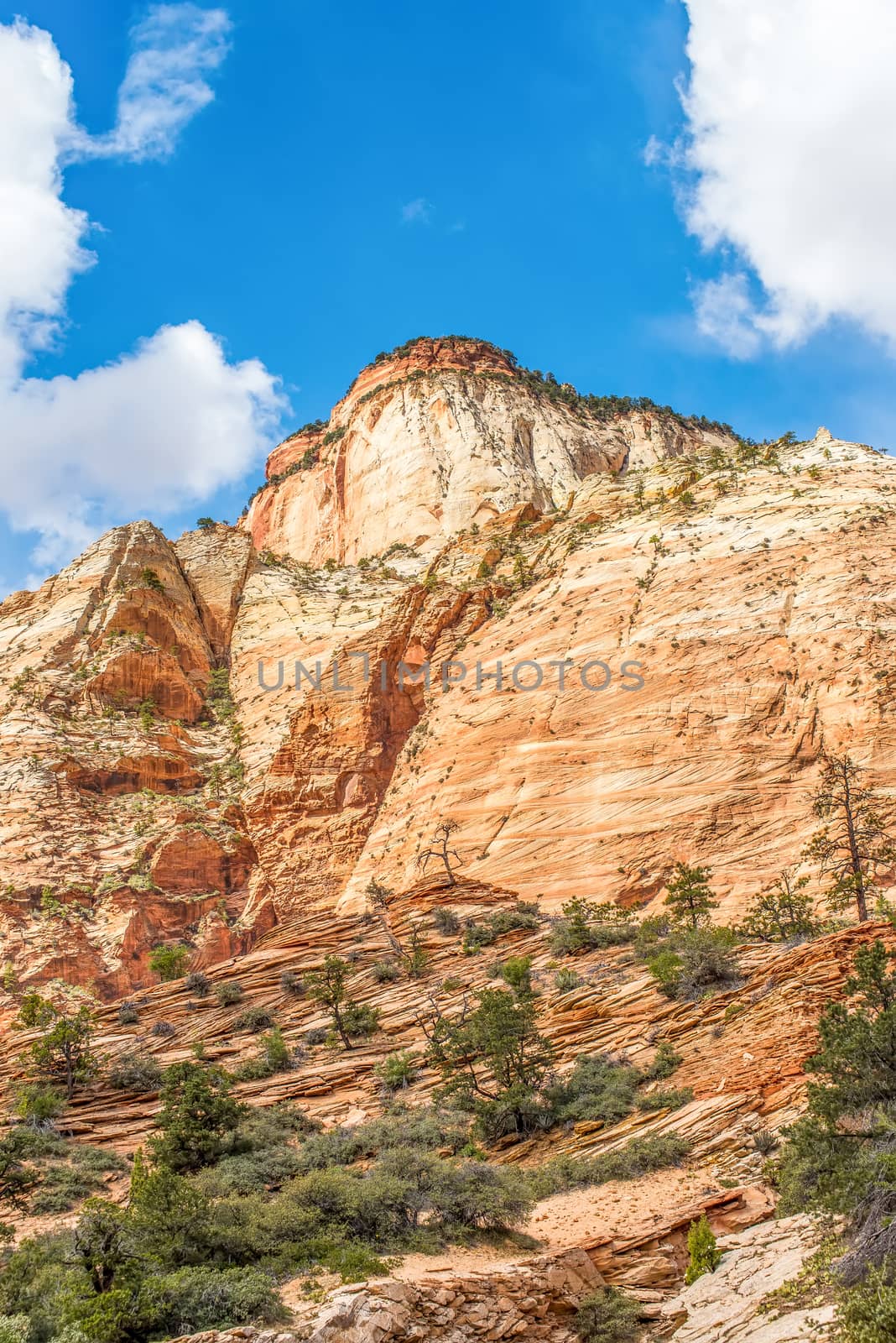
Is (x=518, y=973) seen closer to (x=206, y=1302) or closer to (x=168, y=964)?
(x=206, y=1302)

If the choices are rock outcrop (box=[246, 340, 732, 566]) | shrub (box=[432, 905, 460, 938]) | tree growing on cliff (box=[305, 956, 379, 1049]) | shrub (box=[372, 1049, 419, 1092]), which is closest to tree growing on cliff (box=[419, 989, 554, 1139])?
shrub (box=[372, 1049, 419, 1092])

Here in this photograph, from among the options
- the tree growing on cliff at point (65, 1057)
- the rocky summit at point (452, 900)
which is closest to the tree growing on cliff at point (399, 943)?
the rocky summit at point (452, 900)

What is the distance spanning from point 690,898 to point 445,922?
7.32 metres

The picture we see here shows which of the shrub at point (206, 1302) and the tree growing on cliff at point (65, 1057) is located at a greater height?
the tree growing on cliff at point (65, 1057)

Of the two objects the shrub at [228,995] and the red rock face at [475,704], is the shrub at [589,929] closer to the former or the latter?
the red rock face at [475,704]

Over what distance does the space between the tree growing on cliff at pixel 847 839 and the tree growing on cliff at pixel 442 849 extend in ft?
39.8

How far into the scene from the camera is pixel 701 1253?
14930 millimetres

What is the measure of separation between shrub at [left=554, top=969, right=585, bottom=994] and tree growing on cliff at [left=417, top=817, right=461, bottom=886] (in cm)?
1036

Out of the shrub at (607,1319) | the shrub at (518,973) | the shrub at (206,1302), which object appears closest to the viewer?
the shrub at (206,1302)

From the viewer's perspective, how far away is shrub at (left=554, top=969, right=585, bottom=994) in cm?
2723

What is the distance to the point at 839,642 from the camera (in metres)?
38.0

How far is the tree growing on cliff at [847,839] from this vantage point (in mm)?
26703

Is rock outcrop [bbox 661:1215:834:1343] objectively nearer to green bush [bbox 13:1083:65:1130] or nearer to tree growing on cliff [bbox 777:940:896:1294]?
tree growing on cliff [bbox 777:940:896:1294]

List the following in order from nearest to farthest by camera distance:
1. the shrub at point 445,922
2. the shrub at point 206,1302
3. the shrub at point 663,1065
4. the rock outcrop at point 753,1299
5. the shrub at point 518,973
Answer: the rock outcrop at point 753,1299 < the shrub at point 206,1302 < the shrub at point 663,1065 < the shrub at point 518,973 < the shrub at point 445,922
